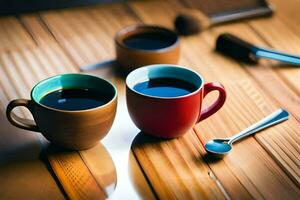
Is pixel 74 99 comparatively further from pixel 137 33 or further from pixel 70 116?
pixel 137 33

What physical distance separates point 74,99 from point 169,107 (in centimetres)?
13

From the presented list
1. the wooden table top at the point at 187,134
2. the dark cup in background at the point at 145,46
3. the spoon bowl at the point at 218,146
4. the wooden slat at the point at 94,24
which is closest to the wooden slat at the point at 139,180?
the wooden table top at the point at 187,134

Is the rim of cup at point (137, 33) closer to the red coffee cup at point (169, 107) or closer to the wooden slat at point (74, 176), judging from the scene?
the red coffee cup at point (169, 107)

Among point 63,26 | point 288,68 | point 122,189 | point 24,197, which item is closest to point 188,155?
point 122,189

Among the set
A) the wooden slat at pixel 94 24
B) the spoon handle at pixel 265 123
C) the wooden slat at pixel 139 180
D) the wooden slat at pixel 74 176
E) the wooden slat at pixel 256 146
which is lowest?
Result: the wooden slat at pixel 256 146

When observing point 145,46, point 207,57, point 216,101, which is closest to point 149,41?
point 145,46

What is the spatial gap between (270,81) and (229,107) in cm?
13

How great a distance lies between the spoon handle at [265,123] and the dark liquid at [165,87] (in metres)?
0.10

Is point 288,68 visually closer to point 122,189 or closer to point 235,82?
point 235,82

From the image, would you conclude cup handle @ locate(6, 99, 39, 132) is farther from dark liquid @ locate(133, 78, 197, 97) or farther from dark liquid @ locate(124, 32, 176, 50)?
dark liquid @ locate(124, 32, 176, 50)

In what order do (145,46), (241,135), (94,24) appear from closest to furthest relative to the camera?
(241,135), (145,46), (94,24)

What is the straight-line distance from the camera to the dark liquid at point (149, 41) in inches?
35.6

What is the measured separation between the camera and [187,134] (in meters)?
0.74

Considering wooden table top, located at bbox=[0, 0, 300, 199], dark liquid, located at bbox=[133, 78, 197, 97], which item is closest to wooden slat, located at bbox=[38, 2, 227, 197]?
wooden table top, located at bbox=[0, 0, 300, 199]
